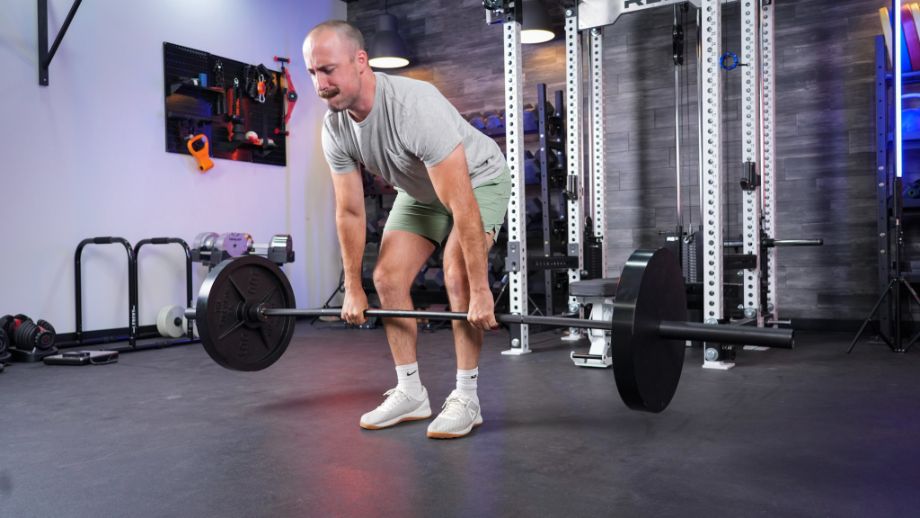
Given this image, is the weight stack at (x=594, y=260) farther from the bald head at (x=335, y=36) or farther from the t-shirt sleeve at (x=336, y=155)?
the bald head at (x=335, y=36)

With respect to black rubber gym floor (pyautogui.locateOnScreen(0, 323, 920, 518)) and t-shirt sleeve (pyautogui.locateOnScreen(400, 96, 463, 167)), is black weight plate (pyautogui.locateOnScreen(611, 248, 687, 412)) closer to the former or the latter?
black rubber gym floor (pyautogui.locateOnScreen(0, 323, 920, 518))

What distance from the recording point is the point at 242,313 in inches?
97.0

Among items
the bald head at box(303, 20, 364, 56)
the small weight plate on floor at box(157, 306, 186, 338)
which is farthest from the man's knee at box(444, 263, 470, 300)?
the small weight plate on floor at box(157, 306, 186, 338)

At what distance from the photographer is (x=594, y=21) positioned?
4.57 m

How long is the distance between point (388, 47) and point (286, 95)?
0.96 m

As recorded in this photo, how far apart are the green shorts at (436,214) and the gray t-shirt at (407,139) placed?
0.04 m

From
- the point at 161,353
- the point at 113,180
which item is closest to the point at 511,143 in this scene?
the point at 161,353

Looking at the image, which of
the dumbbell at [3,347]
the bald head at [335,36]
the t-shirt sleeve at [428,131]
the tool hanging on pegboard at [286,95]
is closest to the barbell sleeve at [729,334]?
the t-shirt sleeve at [428,131]

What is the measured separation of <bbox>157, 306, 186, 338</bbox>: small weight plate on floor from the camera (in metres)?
4.95

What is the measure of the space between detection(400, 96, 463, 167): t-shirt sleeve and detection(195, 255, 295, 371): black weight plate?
0.81 meters

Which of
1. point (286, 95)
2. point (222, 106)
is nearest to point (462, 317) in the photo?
point (222, 106)

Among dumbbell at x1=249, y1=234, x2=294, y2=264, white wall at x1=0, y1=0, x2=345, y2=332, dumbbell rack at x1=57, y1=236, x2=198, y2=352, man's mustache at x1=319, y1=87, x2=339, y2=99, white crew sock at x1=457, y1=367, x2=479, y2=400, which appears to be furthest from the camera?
dumbbell at x1=249, y1=234, x2=294, y2=264

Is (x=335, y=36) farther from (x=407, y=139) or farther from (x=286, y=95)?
(x=286, y=95)

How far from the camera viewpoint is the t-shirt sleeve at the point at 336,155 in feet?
7.31
